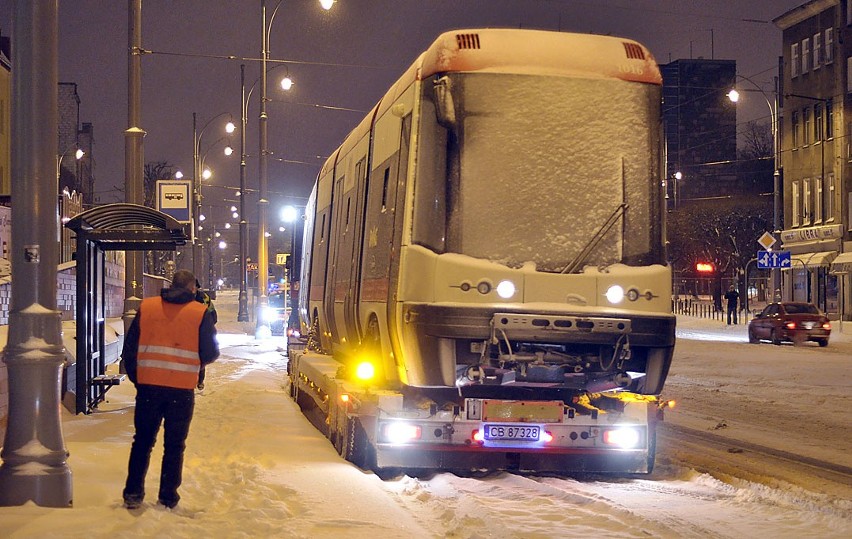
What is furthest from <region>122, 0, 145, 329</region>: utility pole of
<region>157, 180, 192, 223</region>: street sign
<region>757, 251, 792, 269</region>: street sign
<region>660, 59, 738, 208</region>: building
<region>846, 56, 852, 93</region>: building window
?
<region>660, 59, 738, 208</region>: building

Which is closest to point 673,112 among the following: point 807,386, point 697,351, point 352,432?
point 697,351

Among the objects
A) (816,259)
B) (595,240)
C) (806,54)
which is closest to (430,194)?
(595,240)

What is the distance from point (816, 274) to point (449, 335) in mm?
54332

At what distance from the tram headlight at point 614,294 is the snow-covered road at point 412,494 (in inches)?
62.3

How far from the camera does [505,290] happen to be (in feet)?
31.8

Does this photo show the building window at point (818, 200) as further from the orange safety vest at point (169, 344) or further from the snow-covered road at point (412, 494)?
the orange safety vest at point (169, 344)

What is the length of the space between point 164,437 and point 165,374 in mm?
419

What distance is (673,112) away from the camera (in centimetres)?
16088

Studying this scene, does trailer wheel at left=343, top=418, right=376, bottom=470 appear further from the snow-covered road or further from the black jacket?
the black jacket

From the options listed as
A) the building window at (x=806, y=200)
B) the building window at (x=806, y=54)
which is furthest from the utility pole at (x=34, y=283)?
the building window at (x=806, y=200)

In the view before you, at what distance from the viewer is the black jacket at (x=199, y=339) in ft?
26.1

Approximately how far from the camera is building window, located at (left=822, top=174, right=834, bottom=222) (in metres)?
58.3

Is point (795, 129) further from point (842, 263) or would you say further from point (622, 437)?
point (622, 437)

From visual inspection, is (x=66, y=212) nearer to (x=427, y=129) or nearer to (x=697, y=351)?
(x=697, y=351)
